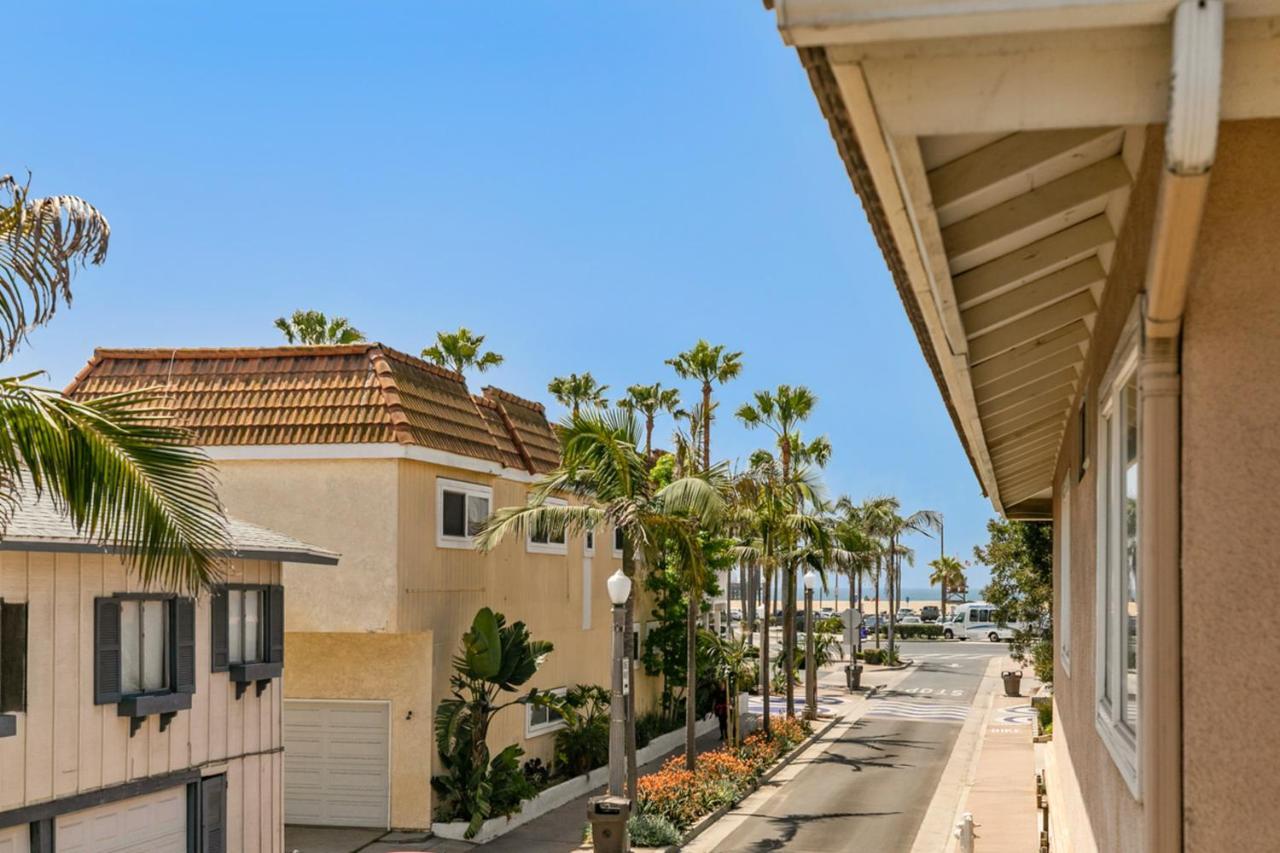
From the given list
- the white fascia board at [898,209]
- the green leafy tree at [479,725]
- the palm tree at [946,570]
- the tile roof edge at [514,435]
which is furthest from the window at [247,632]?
the palm tree at [946,570]

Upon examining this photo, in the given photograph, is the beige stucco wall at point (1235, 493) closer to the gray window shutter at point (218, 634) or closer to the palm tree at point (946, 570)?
the gray window shutter at point (218, 634)

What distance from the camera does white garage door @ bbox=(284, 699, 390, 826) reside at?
20906mm

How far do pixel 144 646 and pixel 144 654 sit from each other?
0.09 m

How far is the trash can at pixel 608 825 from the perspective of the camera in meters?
17.4

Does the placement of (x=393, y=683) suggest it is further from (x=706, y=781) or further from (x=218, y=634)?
(x=706, y=781)

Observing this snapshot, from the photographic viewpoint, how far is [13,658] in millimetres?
12688

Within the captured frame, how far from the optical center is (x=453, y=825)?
2031 centimetres

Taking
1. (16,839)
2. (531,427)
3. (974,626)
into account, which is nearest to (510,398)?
(531,427)

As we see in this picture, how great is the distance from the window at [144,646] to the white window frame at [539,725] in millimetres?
10081

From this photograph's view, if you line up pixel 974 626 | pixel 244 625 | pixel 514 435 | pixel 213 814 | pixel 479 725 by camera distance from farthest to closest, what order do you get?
pixel 974 626 < pixel 514 435 < pixel 479 725 < pixel 244 625 < pixel 213 814

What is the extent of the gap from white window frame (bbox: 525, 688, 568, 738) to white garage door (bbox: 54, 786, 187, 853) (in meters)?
9.58

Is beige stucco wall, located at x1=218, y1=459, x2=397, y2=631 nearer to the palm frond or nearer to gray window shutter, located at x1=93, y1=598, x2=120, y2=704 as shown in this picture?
Answer: gray window shutter, located at x1=93, y1=598, x2=120, y2=704

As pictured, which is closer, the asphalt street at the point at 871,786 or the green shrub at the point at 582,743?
the asphalt street at the point at 871,786

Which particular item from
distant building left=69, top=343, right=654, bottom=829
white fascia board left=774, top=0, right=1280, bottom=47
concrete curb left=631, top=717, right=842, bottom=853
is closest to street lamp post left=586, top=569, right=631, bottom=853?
concrete curb left=631, top=717, right=842, bottom=853
